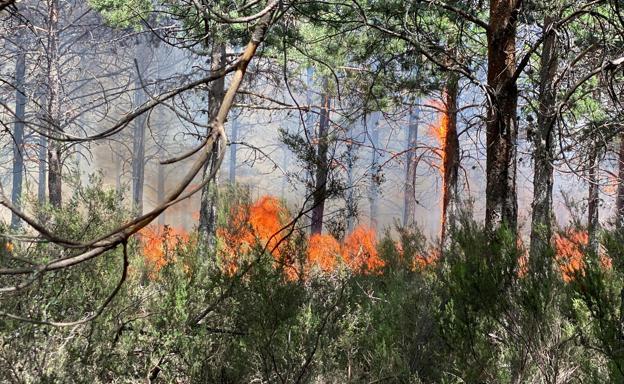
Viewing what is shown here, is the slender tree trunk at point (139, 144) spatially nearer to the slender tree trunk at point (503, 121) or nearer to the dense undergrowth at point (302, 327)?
the slender tree trunk at point (503, 121)

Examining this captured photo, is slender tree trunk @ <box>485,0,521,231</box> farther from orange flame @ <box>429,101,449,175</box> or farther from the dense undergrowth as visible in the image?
orange flame @ <box>429,101,449,175</box>

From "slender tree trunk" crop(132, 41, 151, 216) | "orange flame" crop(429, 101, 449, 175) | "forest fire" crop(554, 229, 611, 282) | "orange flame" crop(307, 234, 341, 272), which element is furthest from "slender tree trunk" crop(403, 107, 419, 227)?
"slender tree trunk" crop(132, 41, 151, 216)

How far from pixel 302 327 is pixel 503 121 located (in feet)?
11.0

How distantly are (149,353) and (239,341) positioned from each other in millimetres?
631

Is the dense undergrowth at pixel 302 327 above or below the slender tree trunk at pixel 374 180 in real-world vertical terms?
below

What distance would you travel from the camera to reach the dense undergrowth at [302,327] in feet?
12.9

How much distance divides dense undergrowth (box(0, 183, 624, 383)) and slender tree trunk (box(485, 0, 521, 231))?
5.15 feet

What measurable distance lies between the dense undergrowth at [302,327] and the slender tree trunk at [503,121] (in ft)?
5.15

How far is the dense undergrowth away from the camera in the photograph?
394 cm

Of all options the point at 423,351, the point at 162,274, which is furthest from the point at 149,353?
the point at 423,351

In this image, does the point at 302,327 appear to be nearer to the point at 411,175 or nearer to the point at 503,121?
the point at 503,121

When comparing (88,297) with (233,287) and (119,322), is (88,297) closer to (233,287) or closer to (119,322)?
(119,322)

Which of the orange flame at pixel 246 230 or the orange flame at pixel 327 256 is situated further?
the orange flame at pixel 327 256

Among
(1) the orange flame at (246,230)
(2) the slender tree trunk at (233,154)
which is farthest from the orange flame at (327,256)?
(2) the slender tree trunk at (233,154)
